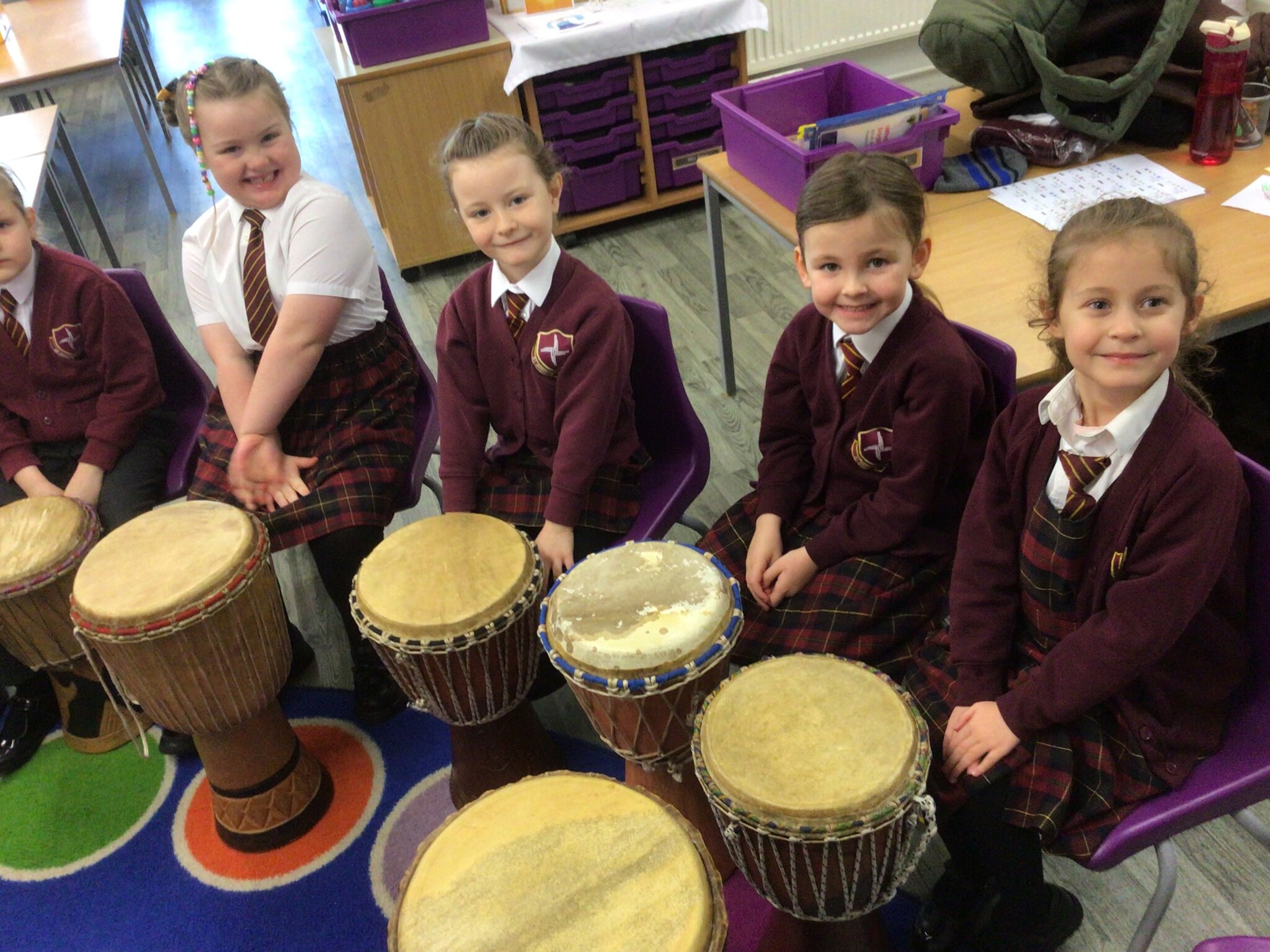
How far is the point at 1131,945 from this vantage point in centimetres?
118

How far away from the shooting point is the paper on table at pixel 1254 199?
5.65ft

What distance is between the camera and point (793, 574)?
1.45m

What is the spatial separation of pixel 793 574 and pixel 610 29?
95.3 inches

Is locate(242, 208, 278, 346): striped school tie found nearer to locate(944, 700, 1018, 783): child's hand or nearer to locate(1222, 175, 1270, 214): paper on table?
locate(944, 700, 1018, 783): child's hand

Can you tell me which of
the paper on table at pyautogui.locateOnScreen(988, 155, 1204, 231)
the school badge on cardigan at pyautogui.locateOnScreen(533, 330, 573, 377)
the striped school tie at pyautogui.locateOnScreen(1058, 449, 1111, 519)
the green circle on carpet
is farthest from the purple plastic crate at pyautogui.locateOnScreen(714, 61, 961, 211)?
the green circle on carpet

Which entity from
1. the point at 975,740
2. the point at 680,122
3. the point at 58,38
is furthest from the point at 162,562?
the point at 58,38

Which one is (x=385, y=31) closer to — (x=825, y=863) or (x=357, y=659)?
(x=357, y=659)

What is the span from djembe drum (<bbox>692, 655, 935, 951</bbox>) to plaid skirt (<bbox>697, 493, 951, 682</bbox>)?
10.0 inches

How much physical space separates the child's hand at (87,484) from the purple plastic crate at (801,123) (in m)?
1.42

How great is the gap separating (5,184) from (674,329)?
5.92 feet

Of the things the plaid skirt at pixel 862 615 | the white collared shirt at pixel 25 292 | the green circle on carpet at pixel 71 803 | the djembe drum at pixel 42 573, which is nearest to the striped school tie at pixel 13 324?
the white collared shirt at pixel 25 292

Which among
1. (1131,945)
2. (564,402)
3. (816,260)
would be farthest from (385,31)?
(1131,945)

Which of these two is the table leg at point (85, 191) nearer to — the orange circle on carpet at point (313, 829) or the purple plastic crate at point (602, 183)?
the purple plastic crate at point (602, 183)

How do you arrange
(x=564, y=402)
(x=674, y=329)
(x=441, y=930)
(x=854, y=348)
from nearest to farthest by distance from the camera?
1. (x=441, y=930)
2. (x=854, y=348)
3. (x=564, y=402)
4. (x=674, y=329)
